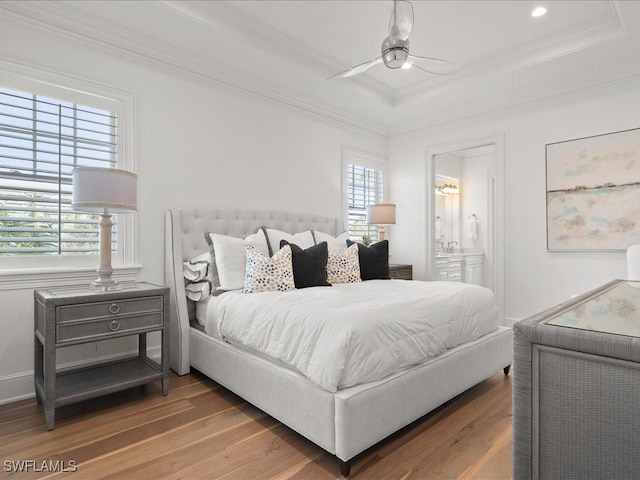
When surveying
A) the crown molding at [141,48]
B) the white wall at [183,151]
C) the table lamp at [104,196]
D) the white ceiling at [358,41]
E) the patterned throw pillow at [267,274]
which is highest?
the white ceiling at [358,41]

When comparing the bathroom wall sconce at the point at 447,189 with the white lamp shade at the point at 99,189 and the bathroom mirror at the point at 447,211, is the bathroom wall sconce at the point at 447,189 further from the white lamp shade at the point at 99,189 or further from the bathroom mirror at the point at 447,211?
the white lamp shade at the point at 99,189

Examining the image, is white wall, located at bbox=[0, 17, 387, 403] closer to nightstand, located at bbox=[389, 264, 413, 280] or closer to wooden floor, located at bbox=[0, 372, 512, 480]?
wooden floor, located at bbox=[0, 372, 512, 480]

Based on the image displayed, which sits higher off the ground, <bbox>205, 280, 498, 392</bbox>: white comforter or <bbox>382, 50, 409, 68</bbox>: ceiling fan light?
<bbox>382, 50, 409, 68</bbox>: ceiling fan light

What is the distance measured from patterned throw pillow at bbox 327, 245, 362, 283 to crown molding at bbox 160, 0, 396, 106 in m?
1.84

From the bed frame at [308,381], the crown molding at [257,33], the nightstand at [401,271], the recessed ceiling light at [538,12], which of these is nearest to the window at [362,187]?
the nightstand at [401,271]

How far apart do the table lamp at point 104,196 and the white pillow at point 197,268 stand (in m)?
0.59

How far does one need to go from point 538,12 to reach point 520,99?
4.44ft

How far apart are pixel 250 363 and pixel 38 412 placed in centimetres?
→ 137

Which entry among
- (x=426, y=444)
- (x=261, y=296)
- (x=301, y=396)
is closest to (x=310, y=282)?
(x=261, y=296)

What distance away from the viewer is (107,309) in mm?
2336

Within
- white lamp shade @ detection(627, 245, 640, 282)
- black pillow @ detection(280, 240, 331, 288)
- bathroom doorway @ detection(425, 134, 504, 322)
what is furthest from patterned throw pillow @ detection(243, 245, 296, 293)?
bathroom doorway @ detection(425, 134, 504, 322)

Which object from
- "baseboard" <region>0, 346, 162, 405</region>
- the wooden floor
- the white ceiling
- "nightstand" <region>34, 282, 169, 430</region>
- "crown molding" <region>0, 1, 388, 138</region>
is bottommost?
the wooden floor

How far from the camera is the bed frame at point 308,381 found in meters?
1.75

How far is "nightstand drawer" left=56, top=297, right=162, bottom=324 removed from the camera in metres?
2.19
